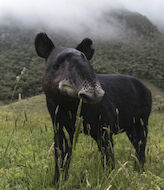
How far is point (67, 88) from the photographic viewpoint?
1.92 meters

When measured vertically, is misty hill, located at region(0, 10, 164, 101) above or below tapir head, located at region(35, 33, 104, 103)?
below

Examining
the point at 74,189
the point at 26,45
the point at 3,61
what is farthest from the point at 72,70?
the point at 26,45

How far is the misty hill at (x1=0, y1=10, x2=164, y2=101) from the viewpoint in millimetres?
28227

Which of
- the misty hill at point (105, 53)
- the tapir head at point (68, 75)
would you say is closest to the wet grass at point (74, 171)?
the tapir head at point (68, 75)

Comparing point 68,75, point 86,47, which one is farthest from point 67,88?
point 86,47

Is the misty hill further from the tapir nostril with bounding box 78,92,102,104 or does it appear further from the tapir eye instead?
the tapir nostril with bounding box 78,92,102,104

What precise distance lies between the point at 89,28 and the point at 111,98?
86879mm

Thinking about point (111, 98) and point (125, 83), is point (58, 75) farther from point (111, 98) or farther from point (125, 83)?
point (125, 83)

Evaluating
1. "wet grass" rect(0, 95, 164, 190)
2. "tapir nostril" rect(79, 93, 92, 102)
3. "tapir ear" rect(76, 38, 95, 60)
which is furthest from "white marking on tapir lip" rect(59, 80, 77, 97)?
"tapir ear" rect(76, 38, 95, 60)

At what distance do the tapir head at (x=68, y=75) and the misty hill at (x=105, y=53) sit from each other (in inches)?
11.6

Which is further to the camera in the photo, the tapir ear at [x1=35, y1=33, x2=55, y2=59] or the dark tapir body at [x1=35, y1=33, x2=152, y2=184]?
the tapir ear at [x1=35, y1=33, x2=55, y2=59]

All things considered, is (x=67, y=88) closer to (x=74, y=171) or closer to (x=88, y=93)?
(x=88, y=93)

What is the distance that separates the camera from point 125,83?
356cm

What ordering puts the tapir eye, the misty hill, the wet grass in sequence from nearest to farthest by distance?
the wet grass
the tapir eye
the misty hill
